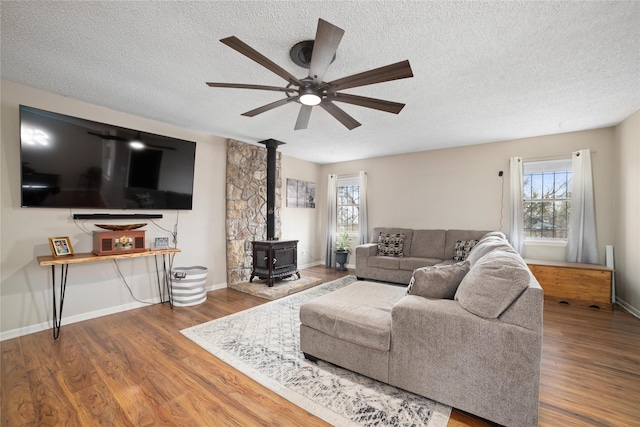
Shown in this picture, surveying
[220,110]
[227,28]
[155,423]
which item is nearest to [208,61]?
[227,28]

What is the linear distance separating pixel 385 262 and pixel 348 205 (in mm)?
2078

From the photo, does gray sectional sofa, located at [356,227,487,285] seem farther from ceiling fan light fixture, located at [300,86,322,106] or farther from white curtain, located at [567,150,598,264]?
ceiling fan light fixture, located at [300,86,322,106]

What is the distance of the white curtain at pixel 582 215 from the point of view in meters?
3.89

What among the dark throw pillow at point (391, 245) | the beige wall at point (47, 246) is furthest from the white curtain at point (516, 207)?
the beige wall at point (47, 246)

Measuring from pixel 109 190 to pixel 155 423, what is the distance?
274 cm

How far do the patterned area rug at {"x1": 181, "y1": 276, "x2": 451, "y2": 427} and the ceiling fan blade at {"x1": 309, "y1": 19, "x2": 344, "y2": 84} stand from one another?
2236mm

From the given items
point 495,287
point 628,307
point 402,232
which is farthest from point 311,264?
point 628,307

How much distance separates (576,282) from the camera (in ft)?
11.9

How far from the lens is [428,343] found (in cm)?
167

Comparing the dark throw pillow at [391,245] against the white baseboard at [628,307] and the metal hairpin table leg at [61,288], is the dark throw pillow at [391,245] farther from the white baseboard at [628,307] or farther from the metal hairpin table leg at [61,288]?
the metal hairpin table leg at [61,288]

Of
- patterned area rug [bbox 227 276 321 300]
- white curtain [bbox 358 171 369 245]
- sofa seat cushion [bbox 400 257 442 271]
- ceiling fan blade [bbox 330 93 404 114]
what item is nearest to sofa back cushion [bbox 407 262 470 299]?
ceiling fan blade [bbox 330 93 404 114]

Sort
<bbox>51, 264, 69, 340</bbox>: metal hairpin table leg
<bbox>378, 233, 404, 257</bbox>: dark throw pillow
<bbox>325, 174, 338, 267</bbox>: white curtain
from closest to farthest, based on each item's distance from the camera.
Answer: <bbox>51, 264, 69, 340</bbox>: metal hairpin table leg, <bbox>378, 233, 404, 257</bbox>: dark throw pillow, <bbox>325, 174, 338, 267</bbox>: white curtain

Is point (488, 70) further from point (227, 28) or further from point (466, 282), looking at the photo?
point (227, 28)

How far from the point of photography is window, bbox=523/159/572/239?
13.9 feet
